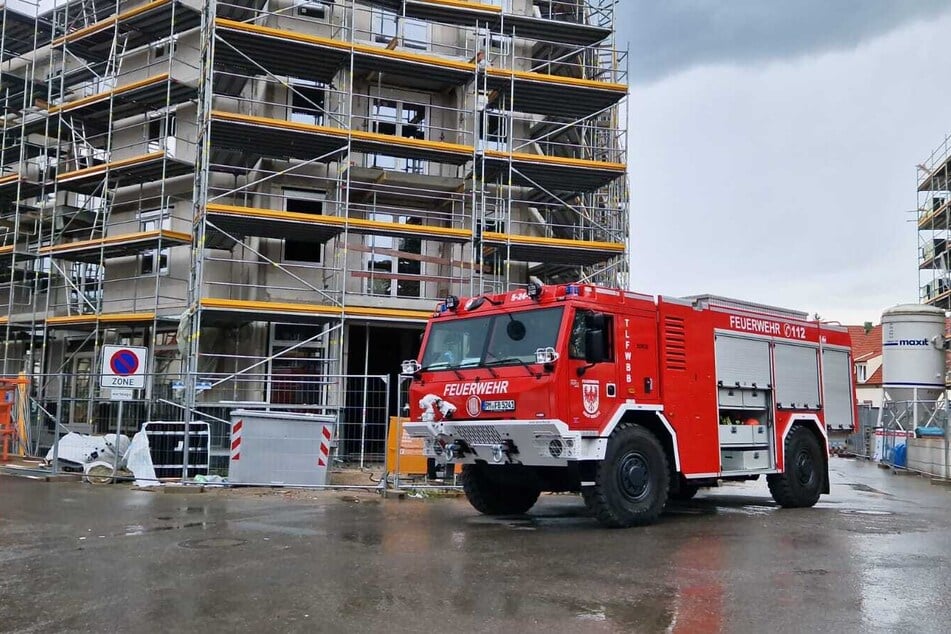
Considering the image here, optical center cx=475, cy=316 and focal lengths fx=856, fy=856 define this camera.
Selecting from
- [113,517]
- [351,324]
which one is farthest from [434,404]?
[351,324]

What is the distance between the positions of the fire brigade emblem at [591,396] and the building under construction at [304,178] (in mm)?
10172

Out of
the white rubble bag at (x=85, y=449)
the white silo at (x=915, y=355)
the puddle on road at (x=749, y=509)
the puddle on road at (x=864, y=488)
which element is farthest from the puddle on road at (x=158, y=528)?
the white silo at (x=915, y=355)

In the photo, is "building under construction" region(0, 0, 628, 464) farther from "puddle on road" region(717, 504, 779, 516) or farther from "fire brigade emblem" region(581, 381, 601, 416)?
"fire brigade emblem" region(581, 381, 601, 416)

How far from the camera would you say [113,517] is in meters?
10.6

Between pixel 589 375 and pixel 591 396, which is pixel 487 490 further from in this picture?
pixel 589 375

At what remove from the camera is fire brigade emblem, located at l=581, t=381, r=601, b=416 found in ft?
31.4

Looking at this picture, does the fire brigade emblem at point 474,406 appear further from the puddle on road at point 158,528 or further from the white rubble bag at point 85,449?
the white rubble bag at point 85,449

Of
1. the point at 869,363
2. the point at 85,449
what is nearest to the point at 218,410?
the point at 85,449

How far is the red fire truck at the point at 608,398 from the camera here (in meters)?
9.62

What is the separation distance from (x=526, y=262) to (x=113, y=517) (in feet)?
51.3

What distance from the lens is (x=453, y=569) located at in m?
7.45

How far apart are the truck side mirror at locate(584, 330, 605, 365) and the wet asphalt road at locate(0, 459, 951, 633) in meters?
1.96

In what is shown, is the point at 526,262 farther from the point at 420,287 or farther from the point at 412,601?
the point at 412,601

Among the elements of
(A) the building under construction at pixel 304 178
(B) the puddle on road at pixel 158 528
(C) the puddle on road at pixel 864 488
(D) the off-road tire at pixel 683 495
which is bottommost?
(C) the puddle on road at pixel 864 488
